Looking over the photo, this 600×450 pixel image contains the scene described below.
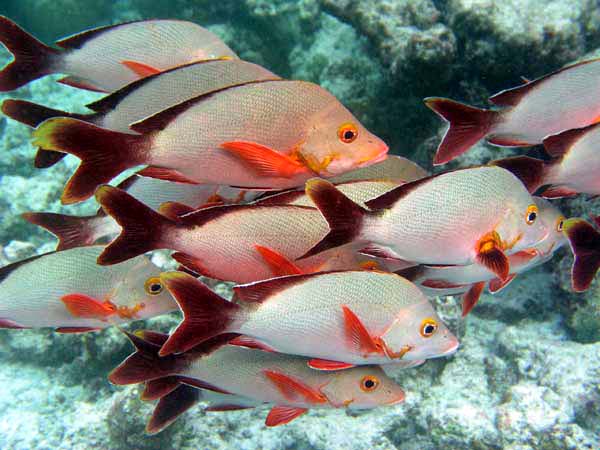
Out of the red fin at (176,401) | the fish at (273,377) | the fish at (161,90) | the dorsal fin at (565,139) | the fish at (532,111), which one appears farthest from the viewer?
the red fin at (176,401)

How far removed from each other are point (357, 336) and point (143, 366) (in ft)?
4.06

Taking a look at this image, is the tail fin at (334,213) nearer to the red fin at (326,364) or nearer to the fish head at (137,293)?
the red fin at (326,364)

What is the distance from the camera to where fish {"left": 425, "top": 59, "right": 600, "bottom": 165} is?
243cm

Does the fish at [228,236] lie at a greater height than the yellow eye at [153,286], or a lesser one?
greater

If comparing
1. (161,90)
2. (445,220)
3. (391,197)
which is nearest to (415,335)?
(445,220)

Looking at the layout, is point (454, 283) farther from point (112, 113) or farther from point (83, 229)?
point (83, 229)

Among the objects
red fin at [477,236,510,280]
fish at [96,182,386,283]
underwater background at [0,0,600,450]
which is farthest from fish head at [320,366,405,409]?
underwater background at [0,0,600,450]

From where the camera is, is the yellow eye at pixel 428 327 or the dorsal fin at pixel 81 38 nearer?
the yellow eye at pixel 428 327

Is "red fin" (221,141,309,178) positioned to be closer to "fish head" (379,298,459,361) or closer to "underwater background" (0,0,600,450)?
"fish head" (379,298,459,361)

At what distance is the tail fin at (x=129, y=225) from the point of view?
1862 mm

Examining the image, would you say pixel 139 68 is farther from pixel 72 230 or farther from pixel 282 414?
pixel 282 414

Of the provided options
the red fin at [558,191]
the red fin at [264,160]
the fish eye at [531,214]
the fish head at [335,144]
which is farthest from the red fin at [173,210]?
the red fin at [558,191]

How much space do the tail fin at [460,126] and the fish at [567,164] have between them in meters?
0.23

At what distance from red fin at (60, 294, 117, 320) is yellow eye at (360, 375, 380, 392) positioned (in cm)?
151
